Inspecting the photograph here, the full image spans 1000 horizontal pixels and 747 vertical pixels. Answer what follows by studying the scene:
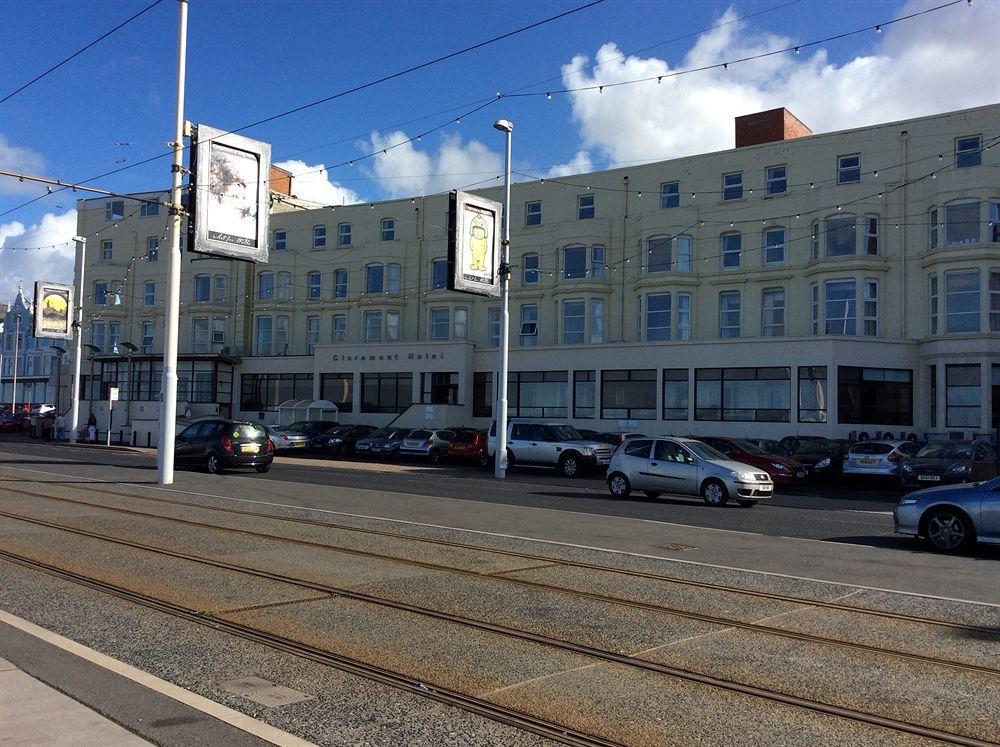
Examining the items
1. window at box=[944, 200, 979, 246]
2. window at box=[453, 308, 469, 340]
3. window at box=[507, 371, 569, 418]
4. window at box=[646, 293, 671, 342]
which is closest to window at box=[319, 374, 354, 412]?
window at box=[453, 308, 469, 340]

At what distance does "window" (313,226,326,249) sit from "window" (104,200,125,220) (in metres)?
16.1

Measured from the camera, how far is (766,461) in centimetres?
2548

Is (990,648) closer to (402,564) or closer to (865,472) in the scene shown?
(402,564)

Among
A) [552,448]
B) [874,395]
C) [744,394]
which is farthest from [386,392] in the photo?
[874,395]

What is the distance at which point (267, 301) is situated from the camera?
182 ft

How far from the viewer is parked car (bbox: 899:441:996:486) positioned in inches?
887

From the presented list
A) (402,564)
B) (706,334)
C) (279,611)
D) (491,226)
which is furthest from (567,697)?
(706,334)

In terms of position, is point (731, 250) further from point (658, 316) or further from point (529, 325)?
point (529, 325)

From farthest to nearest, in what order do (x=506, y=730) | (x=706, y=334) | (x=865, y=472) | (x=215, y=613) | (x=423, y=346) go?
1. (x=423, y=346)
2. (x=706, y=334)
3. (x=865, y=472)
4. (x=215, y=613)
5. (x=506, y=730)

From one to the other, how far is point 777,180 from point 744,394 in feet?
30.9

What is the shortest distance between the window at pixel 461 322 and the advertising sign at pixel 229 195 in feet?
88.0

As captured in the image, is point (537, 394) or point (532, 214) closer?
point (537, 394)

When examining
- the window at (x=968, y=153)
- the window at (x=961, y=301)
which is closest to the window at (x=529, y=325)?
the window at (x=961, y=301)

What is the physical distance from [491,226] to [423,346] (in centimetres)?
2067
